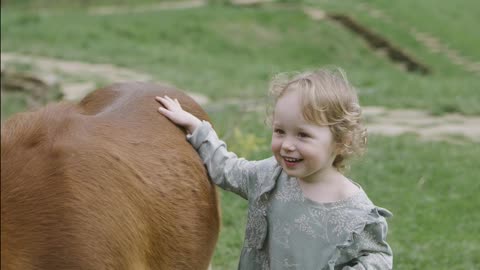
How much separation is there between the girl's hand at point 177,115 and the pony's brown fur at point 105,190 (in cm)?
3

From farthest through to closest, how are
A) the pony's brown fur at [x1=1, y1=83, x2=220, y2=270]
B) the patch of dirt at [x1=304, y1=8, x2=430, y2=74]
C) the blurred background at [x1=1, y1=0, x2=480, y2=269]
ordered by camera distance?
the patch of dirt at [x1=304, y1=8, x2=430, y2=74] < the blurred background at [x1=1, y1=0, x2=480, y2=269] < the pony's brown fur at [x1=1, y1=83, x2=220, y2=270]

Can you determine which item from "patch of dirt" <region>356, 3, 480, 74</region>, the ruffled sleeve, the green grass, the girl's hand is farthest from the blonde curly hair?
"patch of dirt" <region>356, 3, 480, 74</region>

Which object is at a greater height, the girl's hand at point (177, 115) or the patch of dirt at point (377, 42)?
the girl's hand at point (177, 115)

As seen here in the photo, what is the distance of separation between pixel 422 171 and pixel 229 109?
2.55 meters

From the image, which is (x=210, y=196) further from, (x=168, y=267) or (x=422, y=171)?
(x=422, y=171)

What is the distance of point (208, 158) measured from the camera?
3.41 meters

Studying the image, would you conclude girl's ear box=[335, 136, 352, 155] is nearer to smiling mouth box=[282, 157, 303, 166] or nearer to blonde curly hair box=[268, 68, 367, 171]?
blonde curly hair box=[268, 68, 367, 171]

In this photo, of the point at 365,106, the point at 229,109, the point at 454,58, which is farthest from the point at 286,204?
the point at 454,58

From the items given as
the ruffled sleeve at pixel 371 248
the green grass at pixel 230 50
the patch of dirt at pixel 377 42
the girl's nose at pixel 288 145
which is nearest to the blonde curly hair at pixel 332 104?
the girl's nose at pixel 288 145

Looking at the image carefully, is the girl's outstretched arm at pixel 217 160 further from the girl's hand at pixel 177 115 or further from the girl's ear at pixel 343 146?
the girl's ear at pixel 343 146

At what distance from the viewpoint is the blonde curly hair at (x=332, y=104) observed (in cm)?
302

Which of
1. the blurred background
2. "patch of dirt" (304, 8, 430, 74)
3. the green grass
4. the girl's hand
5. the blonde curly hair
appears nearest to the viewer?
the blonde curly hair

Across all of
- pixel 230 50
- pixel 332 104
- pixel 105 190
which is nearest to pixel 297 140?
pixel 332 104

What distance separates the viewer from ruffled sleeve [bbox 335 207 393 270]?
9.94 feet
